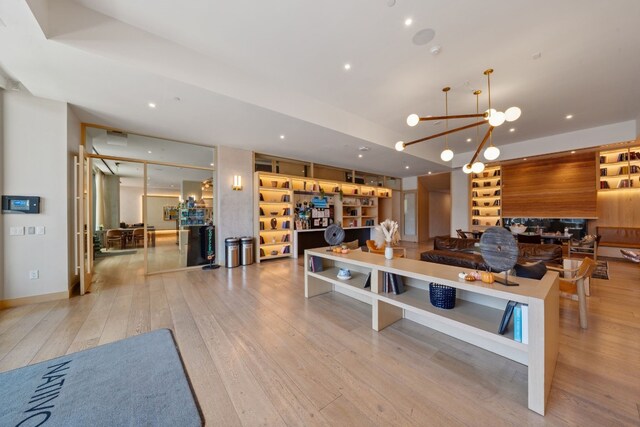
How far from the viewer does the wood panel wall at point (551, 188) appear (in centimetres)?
653

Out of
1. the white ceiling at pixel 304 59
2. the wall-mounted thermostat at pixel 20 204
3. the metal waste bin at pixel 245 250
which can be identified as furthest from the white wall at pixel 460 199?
the wall-mounted thermostat at pixel 20 204

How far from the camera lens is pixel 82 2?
2453 mm

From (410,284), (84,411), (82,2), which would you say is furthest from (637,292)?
(82,2)

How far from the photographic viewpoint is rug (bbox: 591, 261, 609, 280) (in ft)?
15.0

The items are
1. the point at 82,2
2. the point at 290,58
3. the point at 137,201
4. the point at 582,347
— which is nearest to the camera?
the point at 582,347

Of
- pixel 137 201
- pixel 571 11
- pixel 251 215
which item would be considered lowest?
pixel 251 215

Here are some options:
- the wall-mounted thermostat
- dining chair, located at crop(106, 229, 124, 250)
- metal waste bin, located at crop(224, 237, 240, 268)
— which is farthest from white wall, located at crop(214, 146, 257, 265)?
dining chair, located at crop(106, 229, 124, 250)

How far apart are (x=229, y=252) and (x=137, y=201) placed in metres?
6.06

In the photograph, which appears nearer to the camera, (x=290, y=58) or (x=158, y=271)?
(x=290, y=58)

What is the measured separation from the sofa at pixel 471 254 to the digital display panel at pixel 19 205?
604 centimetres

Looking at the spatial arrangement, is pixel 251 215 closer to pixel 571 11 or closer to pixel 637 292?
pixel 571 11

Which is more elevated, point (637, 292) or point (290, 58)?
point (290, 58)

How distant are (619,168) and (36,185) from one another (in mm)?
12810

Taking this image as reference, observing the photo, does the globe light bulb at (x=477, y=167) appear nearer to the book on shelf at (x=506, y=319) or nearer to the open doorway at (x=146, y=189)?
the book on shelf at (x=506, y=319)
